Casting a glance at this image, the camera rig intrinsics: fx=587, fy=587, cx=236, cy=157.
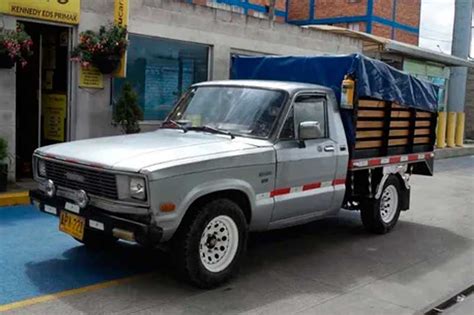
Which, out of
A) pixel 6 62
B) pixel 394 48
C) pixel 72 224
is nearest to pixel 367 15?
pixel 394 48

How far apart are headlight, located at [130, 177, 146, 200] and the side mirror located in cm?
204

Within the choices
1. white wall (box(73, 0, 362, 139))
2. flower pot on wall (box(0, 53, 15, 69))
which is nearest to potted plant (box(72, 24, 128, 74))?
white wall (box(73, 0, 362, 139))

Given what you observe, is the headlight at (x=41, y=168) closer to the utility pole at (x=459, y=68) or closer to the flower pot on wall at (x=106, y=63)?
the flower pot on wall at (x=106, y=63)

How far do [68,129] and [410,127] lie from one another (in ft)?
18.8

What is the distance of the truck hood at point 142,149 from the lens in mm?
5008

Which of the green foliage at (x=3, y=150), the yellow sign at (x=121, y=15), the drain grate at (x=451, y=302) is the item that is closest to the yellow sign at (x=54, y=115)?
the yellow sign at (x=121, y=15)

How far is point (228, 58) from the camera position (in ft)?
42.0

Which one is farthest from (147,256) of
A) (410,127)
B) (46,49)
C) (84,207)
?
(46,49)

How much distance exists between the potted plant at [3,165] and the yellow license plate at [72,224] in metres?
3.56

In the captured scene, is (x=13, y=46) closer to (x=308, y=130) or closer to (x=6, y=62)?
(x=6, y=62)

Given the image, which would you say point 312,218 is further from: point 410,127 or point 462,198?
point 462,198

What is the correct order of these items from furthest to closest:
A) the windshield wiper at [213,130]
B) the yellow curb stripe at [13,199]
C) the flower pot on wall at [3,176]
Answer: the flower pot on wall at [3,176] → the yellow curb stripe at [13,199] → the windshield wiper at [213,130]

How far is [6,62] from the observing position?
8789 millimetres

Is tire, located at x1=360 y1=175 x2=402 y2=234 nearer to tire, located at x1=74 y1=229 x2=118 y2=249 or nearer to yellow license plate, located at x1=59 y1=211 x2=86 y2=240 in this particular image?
tire, located at x1=74 y1=229 x2=118 y2=249
